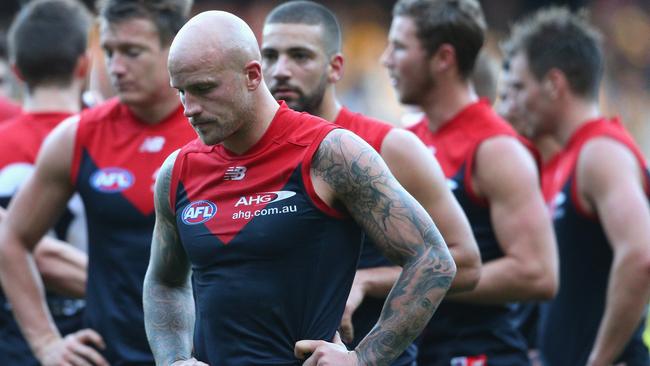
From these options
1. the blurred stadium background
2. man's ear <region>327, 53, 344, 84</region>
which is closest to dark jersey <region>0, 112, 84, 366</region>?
man's ear <region>327, 53, 344, 84</region>

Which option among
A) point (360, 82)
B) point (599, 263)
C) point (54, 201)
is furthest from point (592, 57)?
point (360, 82)

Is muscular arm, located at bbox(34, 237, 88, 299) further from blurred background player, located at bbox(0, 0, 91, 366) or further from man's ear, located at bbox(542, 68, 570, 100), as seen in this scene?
man's ear, located at bbox(542, 68, 570, 100)

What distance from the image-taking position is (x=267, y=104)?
3.77 m

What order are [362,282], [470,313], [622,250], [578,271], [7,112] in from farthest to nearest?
[7,112], [578,271], [622,250], [470,313], [362,282]

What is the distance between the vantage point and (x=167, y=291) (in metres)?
4.14

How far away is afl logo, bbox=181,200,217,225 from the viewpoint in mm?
3736

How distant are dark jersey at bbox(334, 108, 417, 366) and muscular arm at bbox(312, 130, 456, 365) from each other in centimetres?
104

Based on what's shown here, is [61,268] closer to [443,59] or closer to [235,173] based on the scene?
[235,173]

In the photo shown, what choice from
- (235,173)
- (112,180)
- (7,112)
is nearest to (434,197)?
(235,173)

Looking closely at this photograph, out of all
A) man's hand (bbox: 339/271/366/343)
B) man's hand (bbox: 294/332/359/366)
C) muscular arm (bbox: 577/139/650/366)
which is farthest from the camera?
muscular arm (bbox: 577/139/650/366)

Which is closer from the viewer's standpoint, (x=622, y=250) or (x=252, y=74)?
(x=252, y=74)

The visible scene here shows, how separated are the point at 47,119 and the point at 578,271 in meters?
3.11

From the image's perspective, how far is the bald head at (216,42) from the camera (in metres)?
3.60

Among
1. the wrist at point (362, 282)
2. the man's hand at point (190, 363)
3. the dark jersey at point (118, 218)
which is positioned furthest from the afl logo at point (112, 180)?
the man's hand at point (190, 363)
